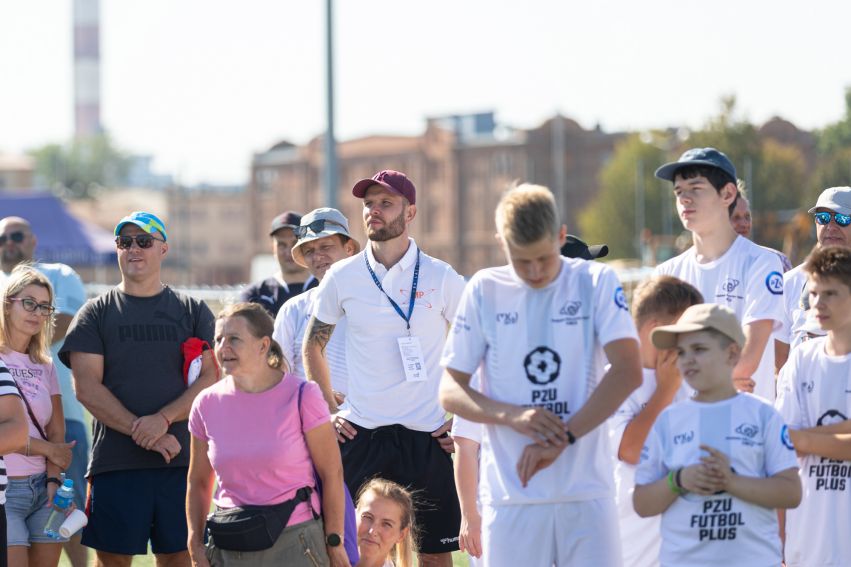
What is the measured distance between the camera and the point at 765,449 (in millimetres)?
4387

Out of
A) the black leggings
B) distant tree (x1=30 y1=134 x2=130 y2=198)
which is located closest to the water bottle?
the black leggings

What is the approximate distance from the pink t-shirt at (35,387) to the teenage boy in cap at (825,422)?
12.2 ft

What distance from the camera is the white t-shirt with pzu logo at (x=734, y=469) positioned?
4352mm

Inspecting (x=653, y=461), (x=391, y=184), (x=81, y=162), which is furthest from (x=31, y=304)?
(x=81, y=162)

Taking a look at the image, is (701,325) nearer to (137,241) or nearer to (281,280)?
(137,241)

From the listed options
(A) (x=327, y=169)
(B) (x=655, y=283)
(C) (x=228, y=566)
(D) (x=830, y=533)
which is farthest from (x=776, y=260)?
(A) (x=327, y=169)

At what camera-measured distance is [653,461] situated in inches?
176

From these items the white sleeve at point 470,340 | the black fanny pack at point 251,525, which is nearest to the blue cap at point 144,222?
the black fanny pack at point 251,525

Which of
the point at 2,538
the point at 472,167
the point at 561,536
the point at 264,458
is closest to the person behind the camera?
the point at 561,536

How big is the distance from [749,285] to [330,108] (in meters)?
10.7

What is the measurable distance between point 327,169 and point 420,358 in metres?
10.1

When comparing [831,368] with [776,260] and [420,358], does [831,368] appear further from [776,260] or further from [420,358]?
[420,358]

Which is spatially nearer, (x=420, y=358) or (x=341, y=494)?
(x=341, y=494)

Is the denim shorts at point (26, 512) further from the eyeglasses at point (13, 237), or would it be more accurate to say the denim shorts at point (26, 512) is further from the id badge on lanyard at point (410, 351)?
the eyeglasses at point (13, 237)
